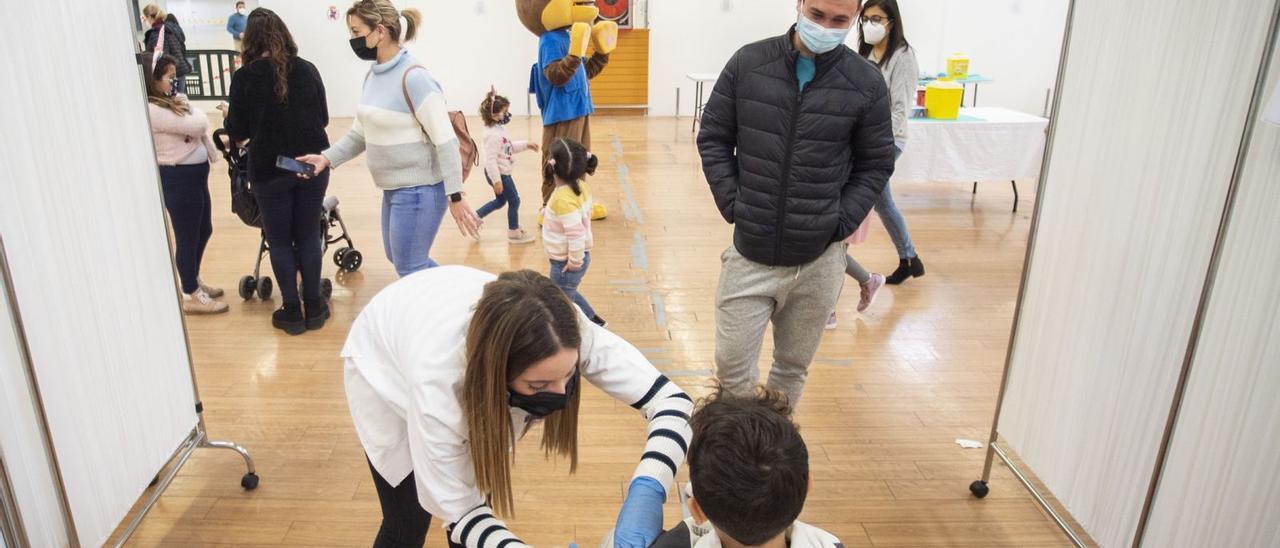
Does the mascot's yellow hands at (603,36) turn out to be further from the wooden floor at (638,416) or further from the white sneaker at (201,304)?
the white sneaker at (201,304)

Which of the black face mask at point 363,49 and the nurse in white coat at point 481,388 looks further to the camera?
the black face mask at point 363,49

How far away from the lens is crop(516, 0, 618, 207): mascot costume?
201 inches

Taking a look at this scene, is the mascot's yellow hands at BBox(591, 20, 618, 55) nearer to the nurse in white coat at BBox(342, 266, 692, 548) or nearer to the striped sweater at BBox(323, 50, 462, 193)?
the striped sweater at BBox(323, 50, 462, 193)

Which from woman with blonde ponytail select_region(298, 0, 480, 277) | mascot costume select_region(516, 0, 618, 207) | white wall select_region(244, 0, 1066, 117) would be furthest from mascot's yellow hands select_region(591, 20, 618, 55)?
white wall select_region(244, 0, 1066, 117)

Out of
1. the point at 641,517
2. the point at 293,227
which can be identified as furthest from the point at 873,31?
the point at 641,517

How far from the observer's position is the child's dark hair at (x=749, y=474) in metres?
1.28

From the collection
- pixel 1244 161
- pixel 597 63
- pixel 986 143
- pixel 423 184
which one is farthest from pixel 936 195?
pixel 1244 161

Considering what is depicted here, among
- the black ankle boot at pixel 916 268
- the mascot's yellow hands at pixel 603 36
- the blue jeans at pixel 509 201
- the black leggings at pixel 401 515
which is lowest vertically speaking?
the black ankle boot at pixel 916 268

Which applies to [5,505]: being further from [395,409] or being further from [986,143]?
[986,143]

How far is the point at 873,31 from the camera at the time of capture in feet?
11.9

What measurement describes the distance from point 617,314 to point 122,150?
2380mm

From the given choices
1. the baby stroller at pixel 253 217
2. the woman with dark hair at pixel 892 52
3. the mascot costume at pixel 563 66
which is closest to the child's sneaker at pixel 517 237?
the mascot costume at pixel 563 66

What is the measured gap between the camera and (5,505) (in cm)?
170

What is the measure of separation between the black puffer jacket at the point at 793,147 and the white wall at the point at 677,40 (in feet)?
30.4
